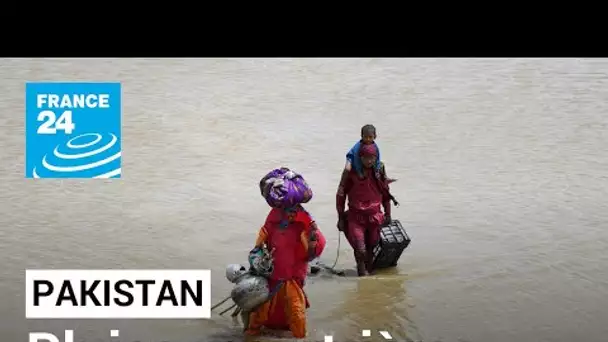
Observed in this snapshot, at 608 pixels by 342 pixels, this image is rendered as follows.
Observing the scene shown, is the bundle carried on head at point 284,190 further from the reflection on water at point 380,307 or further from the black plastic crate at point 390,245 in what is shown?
the black plastic crate at point 390,245

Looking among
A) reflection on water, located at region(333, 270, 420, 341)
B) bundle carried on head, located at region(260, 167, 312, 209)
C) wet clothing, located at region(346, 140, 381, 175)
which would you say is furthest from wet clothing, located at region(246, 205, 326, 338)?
wet clothing, located at region(346, 140, 381, 175)

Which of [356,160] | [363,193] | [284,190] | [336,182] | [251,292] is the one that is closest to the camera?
[284,190]

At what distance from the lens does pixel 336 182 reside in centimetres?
1584

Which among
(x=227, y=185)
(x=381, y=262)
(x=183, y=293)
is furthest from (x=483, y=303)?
(x=227, y=185)

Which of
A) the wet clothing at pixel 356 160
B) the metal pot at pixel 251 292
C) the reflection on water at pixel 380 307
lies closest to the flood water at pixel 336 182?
the reflection on water at pixel 380 307

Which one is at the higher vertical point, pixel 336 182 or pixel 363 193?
pixel 336 182

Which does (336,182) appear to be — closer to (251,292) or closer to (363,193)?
(363,193)

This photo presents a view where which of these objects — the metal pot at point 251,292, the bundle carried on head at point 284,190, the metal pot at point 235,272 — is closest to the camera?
the bundle carried on head at point 284,190

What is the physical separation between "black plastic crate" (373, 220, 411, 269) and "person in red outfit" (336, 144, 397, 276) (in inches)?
3.5

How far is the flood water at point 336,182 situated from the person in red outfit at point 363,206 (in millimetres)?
390

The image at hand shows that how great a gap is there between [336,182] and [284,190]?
6.93 meters

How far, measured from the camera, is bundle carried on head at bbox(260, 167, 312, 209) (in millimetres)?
8945

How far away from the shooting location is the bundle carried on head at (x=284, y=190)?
8945mm

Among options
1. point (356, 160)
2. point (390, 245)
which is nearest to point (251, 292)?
point (356, 160)
